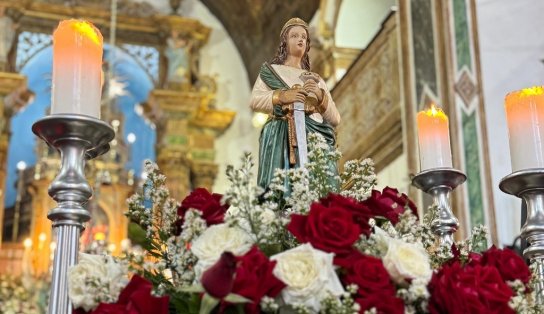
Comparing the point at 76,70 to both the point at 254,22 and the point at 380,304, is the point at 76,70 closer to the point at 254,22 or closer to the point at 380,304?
the point at 380,304

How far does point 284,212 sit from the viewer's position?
2.17 metres

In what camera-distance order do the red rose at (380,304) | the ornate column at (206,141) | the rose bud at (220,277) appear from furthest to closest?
the ornate column at (206,141) → the red rose at (380,304) → the rose bud at (220,277)

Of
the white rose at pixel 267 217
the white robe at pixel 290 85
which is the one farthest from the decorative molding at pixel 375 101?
the white rose at pixel 267 217

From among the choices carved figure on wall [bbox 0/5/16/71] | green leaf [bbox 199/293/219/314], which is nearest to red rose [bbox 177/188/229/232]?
green leaf [bbox 199/293/219/314]

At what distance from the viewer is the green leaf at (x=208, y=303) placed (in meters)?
1.53

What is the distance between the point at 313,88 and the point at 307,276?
136cm

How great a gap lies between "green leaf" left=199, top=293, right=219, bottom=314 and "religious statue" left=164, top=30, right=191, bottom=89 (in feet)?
40.1

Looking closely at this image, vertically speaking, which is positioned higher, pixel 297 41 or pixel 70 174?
pixel 297 41

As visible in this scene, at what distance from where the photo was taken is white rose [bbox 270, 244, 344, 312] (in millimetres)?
1586

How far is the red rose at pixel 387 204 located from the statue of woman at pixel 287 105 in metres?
0.86

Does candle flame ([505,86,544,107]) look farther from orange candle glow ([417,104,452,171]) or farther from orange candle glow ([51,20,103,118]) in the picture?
orange candle glow ([51,20,103,118])

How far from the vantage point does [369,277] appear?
1633mm

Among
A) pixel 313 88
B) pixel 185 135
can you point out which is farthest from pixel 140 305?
pixel 185 135

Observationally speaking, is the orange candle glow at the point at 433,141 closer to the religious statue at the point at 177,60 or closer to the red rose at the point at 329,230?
the red rose at the point at 329,230
